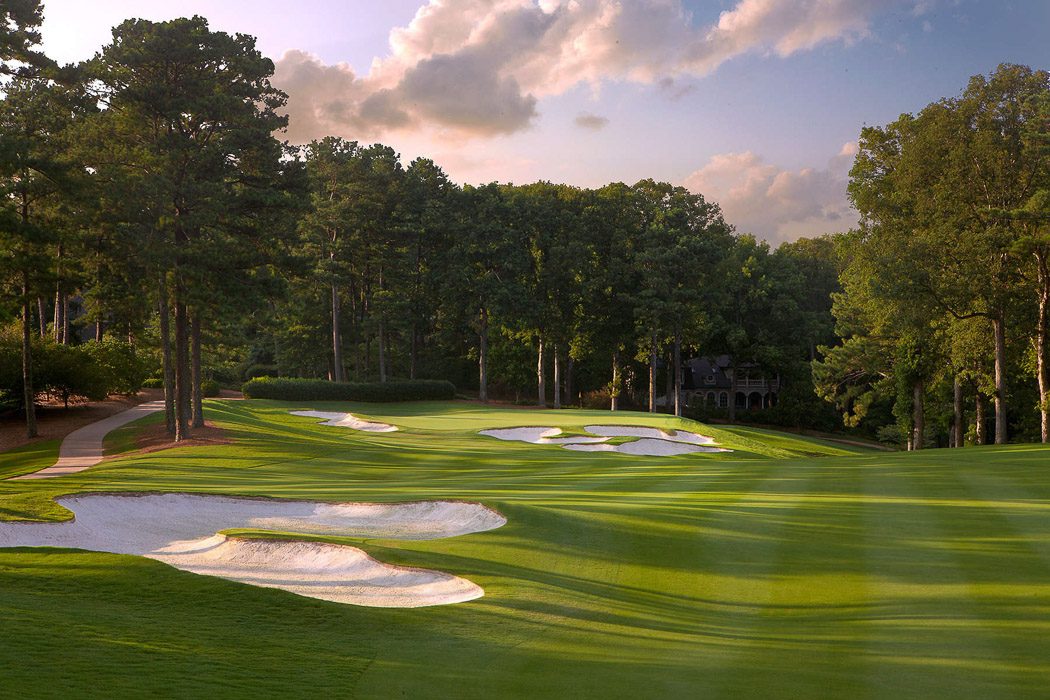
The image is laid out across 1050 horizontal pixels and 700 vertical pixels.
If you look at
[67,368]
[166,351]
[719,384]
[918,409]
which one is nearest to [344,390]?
[67,368]

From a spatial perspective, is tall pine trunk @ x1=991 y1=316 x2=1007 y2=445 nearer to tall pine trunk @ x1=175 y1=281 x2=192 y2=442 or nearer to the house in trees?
tall pine trunk @ x1=175 y1=281 x2=192 y2=442

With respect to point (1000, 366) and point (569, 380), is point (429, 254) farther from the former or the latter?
point (1000, 366)

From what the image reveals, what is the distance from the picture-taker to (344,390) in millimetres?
49969

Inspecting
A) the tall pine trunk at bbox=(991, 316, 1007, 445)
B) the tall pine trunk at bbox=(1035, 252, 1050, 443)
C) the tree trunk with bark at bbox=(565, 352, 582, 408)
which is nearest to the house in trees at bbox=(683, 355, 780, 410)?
the tree trunk with bark at bbox=(565, 352, 582, 408)

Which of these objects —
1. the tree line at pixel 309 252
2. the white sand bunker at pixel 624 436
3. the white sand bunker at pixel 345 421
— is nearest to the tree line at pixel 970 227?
the white sand bunker at pixel 624 436

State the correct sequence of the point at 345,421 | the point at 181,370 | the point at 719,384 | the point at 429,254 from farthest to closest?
the point at 719,384 < the point at 429,254 < the point at 345,421 < the point at 181,370

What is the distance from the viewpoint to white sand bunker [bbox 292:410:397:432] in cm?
3566

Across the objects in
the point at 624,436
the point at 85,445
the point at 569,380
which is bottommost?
the point at 624,436

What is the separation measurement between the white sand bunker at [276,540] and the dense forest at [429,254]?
26.4 feet

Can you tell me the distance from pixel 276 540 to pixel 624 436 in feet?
69.1

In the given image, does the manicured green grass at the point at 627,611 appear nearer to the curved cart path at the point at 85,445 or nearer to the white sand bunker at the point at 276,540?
the white sand bunker at the point at 276,540

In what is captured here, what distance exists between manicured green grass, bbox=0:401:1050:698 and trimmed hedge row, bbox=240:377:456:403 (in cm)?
3363

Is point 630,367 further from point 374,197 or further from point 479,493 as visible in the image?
point 479,493

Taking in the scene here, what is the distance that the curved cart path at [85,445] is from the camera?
21.7 metres
